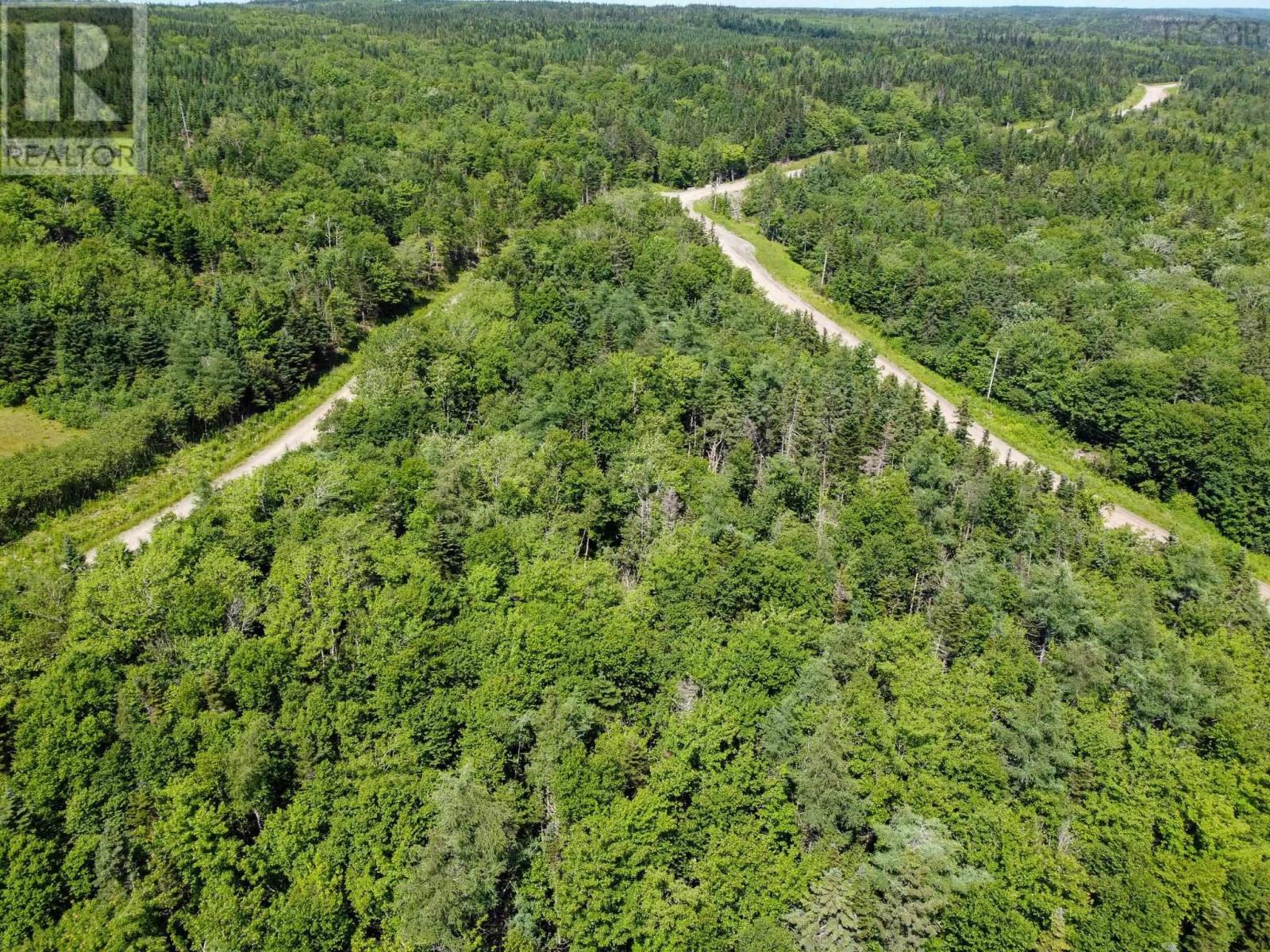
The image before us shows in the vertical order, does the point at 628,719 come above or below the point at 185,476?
A: below

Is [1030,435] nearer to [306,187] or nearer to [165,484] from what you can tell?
[165,484]

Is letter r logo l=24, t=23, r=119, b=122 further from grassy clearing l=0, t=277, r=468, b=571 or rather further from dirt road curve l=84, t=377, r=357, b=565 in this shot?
dirt road curve l=84, t=377, r=357, b=565

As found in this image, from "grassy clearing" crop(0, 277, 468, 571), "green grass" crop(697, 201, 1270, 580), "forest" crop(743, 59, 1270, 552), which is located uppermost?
"forest" crop(743, 59, 1270, 552)

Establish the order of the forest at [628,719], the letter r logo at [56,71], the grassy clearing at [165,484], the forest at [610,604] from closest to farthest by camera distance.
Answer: the forest at [628,719]
the forest at [610,604]
the grassy clearing at [165,484]
the letter r logo at [56,71]

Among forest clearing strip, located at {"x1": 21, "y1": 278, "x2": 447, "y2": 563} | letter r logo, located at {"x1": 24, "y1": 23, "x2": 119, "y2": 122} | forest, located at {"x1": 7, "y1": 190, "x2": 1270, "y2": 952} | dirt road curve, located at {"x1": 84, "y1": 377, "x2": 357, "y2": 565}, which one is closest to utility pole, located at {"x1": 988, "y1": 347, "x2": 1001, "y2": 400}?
forest, located at {"x1": 7, "y1": 190, "x2": 1270, "y2": 952}

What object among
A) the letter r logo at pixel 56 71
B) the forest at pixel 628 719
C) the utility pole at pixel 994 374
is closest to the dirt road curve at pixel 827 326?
the utility pole at pixel 994 374

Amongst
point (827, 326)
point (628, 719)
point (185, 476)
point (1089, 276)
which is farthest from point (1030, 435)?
point (185, 476)

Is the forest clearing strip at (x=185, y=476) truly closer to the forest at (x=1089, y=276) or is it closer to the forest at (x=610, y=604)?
the forest at (x=610, y=604)
